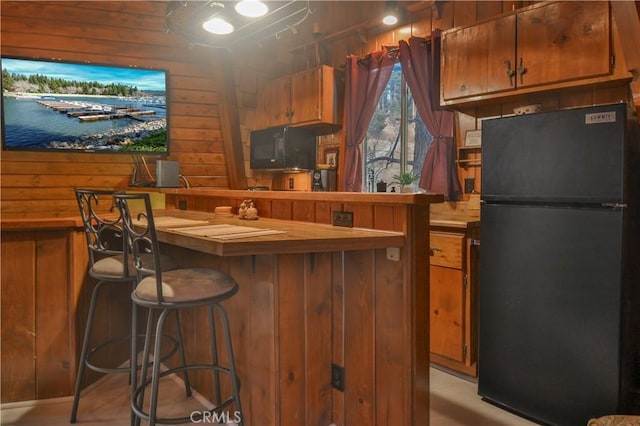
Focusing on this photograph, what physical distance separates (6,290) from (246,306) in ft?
4.32

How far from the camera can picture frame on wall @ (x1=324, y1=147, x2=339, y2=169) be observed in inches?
179

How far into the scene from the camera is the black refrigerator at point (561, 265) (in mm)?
2012

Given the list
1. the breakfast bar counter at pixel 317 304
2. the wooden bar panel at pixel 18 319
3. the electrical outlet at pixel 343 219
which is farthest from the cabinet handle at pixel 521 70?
the wooden bar panel at pixel 18 319

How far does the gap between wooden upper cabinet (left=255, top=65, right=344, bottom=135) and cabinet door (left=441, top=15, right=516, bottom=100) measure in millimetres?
1363

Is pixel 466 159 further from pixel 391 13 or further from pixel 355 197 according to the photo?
pixel 355 197

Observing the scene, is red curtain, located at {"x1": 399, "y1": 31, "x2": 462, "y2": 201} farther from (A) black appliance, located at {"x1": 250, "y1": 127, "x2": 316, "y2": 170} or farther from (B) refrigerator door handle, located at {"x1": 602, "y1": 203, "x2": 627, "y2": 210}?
(B) refrigerator door handle, located at {"x1": 602, "y1": 203, "x2": 627, "y2": 210}

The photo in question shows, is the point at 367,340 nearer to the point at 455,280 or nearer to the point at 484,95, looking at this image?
the point at 455,280

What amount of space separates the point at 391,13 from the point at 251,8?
6.10 feet

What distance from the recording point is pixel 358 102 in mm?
4270

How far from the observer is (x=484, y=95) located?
3027 millimetres

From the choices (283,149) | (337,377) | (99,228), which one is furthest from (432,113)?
(99,228)

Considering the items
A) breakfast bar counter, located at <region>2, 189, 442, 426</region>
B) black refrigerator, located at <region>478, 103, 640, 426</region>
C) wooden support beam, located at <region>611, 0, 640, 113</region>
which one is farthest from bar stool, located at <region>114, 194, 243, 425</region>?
wooden support beam, located at <region>611, 0, 640, 113</region>

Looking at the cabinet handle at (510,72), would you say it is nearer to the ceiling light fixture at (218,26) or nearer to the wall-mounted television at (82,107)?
the ceiling light fixture at (218,26)

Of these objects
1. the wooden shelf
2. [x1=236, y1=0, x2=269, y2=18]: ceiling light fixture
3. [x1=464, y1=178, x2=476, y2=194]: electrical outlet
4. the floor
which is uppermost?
[x1=236, y1=0, x2=269, y2=18]: ceiling light fixture
